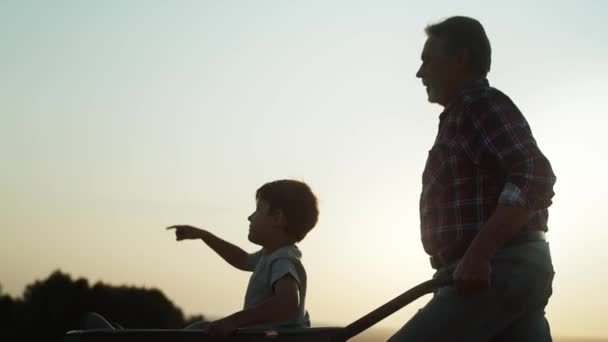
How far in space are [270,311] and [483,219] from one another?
114 cm

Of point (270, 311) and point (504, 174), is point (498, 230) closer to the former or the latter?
point (504, 174)

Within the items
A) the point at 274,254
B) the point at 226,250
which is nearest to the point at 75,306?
the point at 226,250

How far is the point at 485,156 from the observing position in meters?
3.08

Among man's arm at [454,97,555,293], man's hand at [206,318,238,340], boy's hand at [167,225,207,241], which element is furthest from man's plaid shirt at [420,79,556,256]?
boy's hand at [167,225,207,241]

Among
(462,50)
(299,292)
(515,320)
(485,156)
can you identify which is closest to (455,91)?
(462,50)

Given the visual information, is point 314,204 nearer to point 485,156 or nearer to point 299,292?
point 299,292

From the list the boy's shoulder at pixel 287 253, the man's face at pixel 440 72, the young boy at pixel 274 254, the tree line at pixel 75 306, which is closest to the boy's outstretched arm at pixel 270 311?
the young boy at pixel 274 254

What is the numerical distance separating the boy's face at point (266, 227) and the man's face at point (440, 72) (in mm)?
1546

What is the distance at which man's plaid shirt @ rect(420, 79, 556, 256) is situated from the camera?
2949 millimetres

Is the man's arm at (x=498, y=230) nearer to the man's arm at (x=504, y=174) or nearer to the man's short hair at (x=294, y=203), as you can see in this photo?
the man's arm at (x=504, y=174)

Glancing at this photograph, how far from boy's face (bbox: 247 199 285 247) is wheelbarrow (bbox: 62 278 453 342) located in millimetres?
1559

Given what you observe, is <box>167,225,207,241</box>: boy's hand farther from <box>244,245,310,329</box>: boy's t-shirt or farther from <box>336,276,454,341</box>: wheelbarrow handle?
<box>336,276,454,341</box>: wheelbarrow handle

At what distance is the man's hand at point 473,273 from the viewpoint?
2.83m

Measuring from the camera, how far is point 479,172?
310cm
